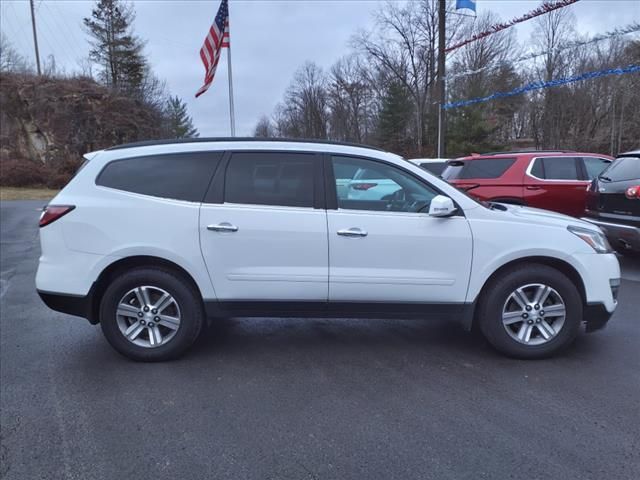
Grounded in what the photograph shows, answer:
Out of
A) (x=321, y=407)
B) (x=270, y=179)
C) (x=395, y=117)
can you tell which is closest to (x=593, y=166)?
(x=270, y=179)

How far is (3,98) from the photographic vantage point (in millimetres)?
29594

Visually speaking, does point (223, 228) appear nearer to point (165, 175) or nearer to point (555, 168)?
point (165, 175)

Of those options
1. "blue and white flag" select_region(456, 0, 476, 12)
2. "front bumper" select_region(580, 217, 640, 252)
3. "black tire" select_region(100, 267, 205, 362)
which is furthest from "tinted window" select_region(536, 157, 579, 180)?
"blue and white flag" select_region(456, 0, 476, 12)

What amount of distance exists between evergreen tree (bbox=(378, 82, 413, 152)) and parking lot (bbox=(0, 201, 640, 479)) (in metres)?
42.0

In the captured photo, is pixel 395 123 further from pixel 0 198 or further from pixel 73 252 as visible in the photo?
pixel 73 252

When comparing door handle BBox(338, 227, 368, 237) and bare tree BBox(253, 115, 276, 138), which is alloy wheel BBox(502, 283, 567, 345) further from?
bare tree BBox(253, 115, 276, 138)

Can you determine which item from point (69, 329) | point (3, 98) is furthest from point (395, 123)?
point (69, 329)

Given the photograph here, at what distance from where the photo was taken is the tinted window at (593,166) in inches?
341

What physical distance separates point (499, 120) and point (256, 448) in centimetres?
3825

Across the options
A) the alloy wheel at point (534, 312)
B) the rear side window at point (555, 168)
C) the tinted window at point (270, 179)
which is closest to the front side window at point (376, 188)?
the tinted window at point (270, 179)

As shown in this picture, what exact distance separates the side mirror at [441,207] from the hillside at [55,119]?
3008 centimetres

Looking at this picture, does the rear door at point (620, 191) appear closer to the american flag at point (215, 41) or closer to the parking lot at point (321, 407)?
the parking lot at point (321, 407)

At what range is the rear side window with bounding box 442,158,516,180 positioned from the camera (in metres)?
8.78

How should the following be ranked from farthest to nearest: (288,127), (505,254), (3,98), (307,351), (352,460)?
(288,127) < (3,98) < (307,351) < (505,254) < (352,460)
